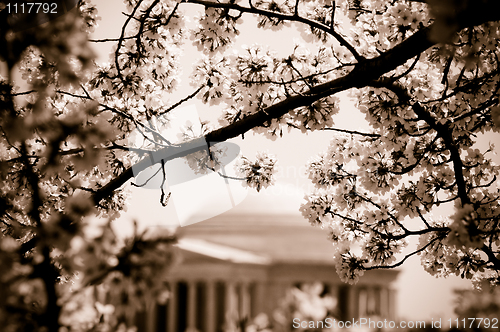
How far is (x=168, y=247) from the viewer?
6.32 ft

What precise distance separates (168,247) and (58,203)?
19.0ft

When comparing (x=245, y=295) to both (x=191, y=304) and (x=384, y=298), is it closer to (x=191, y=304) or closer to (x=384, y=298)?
(x=191, y=304)

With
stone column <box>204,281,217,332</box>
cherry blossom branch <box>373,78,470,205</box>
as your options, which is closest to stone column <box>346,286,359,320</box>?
stone column <box>204,281,217,332</box>

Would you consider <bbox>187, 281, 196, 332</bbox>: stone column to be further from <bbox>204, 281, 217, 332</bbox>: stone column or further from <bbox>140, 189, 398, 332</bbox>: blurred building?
<bbox>204, 281, 217, 332</bbox>: stone column

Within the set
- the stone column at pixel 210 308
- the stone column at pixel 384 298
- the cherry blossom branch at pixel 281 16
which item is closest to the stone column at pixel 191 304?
the stone column at pixel 210 308

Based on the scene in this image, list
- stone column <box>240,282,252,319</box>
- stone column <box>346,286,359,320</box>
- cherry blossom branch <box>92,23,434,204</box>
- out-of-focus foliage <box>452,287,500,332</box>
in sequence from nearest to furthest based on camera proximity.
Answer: out-of-focus foliage <box>452,287,500,332</box>, cherry blossom branch <box>92,23,434,204</box>, stone column <box>240,282,252,319</box>, stone column <box>346,286,359,320</box>

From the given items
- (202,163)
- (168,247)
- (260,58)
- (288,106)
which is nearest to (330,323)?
(168,247)

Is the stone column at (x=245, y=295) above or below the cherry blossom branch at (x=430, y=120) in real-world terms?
below

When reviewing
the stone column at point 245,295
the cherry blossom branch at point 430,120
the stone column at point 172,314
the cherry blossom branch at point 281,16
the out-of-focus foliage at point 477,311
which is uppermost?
the cherry blossom branch at point 281,16

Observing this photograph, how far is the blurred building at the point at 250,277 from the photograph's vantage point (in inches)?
1270

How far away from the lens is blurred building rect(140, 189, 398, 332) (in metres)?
32.2

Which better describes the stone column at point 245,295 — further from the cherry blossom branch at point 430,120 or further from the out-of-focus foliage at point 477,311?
the out-of-focus foliage at point 477,311

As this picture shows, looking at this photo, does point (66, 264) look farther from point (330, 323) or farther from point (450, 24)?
point (450, 24)

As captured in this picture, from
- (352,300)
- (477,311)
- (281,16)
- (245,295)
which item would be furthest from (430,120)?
(352,300)
